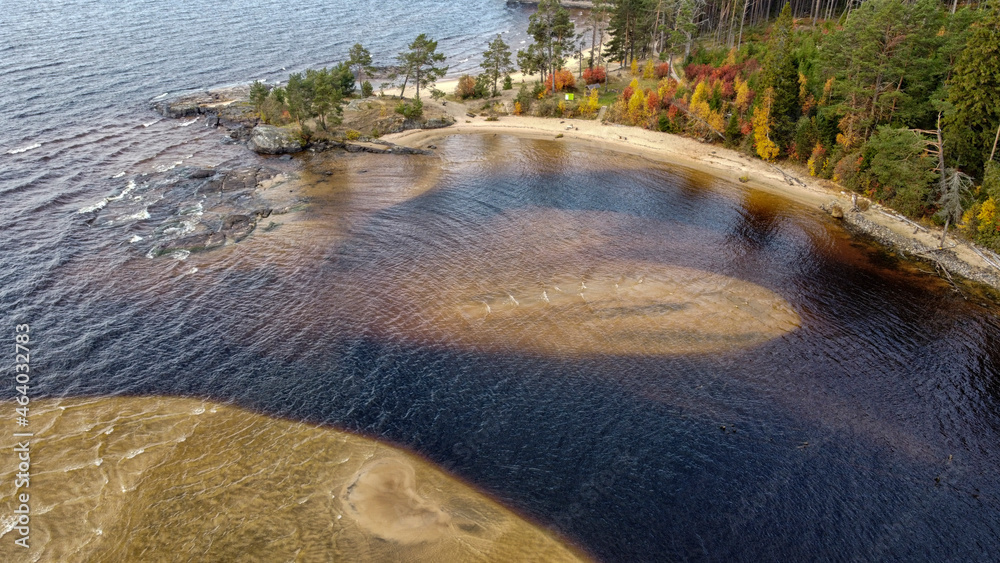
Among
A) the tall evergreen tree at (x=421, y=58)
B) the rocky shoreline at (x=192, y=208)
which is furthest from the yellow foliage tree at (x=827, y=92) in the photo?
the rocky shoreline at (x=192, y=208)

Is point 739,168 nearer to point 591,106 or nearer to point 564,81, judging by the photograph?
point 591,106

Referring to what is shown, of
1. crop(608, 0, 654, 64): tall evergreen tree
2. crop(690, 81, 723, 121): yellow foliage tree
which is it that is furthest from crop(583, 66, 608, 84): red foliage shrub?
crop(690, 81, 723, 121): yellow foliage tree

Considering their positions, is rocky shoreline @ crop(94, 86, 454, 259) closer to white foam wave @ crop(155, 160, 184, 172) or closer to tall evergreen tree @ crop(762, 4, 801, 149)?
white foam wave @ crop(155, 160, 184, 172)

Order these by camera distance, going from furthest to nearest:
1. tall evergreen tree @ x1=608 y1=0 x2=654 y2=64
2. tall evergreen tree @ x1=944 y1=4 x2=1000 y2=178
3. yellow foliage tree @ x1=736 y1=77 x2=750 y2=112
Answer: tall evergreen tree @ x1=608 y1=0 x2=654 y2=64 → yellow foliage tree @ x1=736 y1=77 x2=750 y2=112 → tall evergreen tree @ x1=944 y1=4 x2=1000 y2=178

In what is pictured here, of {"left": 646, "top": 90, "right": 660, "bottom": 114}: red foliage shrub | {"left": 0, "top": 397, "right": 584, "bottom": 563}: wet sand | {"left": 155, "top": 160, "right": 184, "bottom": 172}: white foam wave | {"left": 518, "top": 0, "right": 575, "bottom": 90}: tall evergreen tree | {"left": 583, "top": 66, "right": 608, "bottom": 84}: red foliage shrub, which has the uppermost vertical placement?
{"left": 518, "top": 0, "right": 575, "bottom": 90}: tall evergreen tree

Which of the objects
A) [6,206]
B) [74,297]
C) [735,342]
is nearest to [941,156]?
[735,342]

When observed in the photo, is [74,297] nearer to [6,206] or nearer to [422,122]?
[6,206]

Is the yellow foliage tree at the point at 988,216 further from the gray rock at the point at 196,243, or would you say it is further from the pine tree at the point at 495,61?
the gray rock at the point at 196,243
